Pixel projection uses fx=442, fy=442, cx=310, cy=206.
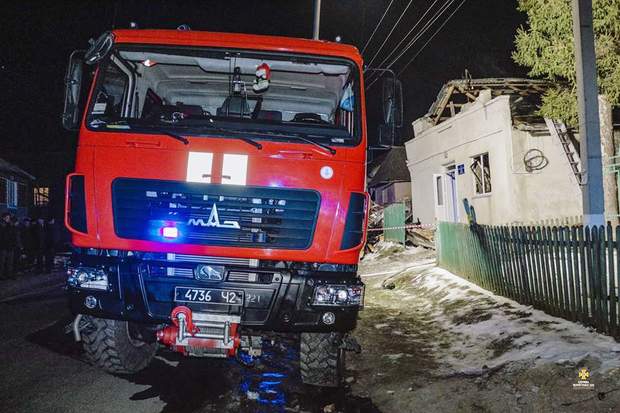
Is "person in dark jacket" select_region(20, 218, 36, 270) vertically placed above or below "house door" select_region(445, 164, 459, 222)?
below

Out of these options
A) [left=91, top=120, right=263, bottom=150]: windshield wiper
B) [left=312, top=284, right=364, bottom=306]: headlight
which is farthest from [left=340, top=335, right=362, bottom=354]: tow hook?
[left=91, top=120, right=263, bottom=150]: windshield wiper

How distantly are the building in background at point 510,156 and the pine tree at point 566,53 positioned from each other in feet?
5.99

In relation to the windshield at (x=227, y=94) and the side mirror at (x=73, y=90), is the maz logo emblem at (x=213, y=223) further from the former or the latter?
the side mirror at (x=73, y=90)

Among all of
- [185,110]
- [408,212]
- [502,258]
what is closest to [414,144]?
[408,212]

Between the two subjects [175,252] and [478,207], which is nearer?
[175,252]

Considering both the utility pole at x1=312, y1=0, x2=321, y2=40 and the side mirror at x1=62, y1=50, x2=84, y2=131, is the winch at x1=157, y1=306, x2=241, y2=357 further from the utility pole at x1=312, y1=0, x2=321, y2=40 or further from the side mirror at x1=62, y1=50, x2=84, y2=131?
the utility pole at x1=312, y1=0, x2=321, y2=40

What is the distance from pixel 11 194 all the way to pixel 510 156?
30211 millimetres

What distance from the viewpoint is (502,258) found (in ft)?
24.7

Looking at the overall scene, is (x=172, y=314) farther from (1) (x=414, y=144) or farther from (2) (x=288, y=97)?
(1) (x=414, y=144)

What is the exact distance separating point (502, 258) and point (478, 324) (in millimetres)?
1711

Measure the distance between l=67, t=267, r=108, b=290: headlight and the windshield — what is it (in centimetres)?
130

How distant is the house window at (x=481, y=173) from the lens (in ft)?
49.3

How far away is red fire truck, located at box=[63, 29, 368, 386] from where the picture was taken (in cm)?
379

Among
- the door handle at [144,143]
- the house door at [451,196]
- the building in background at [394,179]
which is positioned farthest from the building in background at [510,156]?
the building in background at [394,179]
